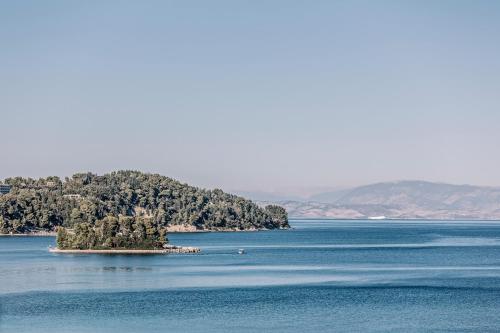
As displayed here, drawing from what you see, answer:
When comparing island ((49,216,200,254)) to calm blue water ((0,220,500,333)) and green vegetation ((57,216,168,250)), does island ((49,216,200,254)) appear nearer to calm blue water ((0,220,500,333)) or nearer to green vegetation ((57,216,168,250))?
green vegetation ((57,216,168,250))

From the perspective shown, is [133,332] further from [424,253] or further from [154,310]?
[424,253]

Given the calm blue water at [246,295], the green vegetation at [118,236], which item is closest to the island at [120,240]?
the green vegetation at [118,236]

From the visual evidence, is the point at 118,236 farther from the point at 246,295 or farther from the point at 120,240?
the point at 246,295

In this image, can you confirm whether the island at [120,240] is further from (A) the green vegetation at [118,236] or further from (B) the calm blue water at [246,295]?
(B) the calm blue water at [246,295]

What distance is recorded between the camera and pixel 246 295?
10744cm

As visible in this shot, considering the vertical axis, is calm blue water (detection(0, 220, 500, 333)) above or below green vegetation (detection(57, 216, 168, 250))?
below

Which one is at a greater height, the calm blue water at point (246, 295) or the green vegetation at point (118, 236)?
the green vegetation at point (118, 236)

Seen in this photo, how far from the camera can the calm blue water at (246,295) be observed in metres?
84.9

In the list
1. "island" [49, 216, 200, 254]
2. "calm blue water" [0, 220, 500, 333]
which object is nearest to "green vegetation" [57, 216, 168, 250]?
"island" [49, 216, 200, 254]

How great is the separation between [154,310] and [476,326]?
97.0ft

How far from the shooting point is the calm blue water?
8494 centimetres

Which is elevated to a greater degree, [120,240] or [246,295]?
[120,240]

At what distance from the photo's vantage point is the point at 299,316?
295 ft

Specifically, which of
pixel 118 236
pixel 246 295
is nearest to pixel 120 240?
pixel 118 236
